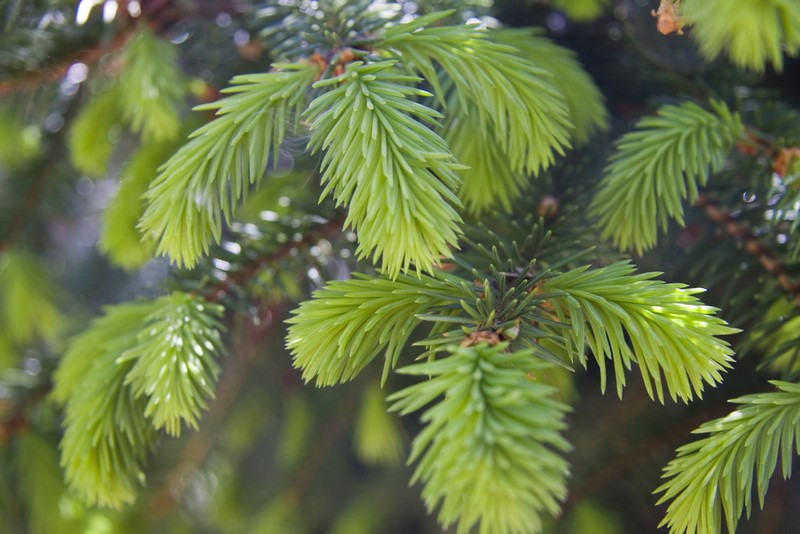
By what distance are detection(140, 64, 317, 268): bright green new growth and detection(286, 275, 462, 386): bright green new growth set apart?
99 millimetres

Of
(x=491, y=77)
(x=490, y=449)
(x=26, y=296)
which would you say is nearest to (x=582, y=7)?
(x=491, y=77)

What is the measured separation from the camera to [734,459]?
1.43ft

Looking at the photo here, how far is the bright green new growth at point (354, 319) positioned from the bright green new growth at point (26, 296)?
583 millimetres

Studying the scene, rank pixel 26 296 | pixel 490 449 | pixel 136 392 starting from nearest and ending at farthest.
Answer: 1. pixel 490 449
2. pixel 136 392
3. pixel 26 296

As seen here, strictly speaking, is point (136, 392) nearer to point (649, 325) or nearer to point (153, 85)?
point (153, 85)

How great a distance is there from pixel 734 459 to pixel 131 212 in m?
0.58

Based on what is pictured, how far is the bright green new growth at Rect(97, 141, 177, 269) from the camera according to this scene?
654mm

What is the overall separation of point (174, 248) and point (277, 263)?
15cm

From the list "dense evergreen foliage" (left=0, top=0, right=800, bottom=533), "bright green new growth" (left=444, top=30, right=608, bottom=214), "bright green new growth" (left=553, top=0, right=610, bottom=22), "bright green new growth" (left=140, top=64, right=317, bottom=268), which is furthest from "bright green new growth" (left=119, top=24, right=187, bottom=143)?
"bright green new growth" (left=553, top=0, right=610, bottom=22)

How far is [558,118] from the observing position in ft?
1.61

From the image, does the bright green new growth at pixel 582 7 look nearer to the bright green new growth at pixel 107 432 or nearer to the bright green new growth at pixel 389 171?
the bright green new growth at pixel 389 171

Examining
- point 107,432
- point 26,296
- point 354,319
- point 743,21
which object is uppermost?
point 743,21

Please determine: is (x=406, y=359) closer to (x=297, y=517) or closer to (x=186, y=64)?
(x=297, y=517)

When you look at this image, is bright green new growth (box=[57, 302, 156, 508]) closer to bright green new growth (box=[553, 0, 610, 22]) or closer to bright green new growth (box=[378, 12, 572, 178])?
bright green new growth (box=[378, 12, 572, 178])
